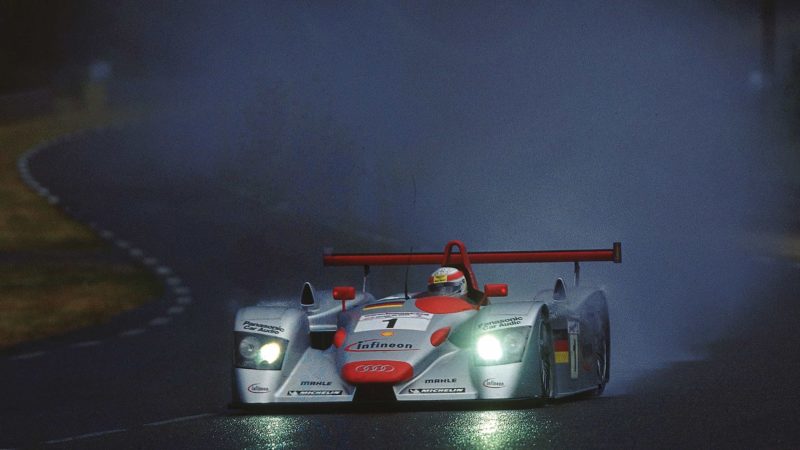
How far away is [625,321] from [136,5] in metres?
58.3

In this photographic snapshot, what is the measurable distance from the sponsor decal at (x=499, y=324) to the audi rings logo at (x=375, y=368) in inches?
26.6

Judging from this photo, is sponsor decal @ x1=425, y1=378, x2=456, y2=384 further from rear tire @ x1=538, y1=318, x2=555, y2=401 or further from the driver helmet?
the driver helmet

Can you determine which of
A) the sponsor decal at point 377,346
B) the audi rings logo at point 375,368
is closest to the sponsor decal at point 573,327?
the sponsor decal at point 377,346

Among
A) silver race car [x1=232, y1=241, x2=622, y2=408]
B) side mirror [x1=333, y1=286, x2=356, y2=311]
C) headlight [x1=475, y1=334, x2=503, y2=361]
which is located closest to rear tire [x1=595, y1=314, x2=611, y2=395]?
silver race car [x1=232, y1=241, x2=622, y2=408]

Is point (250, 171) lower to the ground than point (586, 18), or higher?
lower

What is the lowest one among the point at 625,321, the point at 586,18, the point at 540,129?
the point at 625,321

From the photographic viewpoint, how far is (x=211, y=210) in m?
31.5

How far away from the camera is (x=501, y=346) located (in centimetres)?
1012

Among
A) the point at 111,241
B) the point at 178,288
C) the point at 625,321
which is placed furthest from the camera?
the point at 111,241

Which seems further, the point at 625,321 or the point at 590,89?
the point at 590,89

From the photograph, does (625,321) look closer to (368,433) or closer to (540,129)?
(368,433)

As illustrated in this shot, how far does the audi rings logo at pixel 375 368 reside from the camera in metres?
9.96

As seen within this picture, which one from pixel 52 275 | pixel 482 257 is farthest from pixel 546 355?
pixel 52 275

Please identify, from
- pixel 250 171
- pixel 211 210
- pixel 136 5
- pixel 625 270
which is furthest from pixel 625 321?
pixel 136 5
